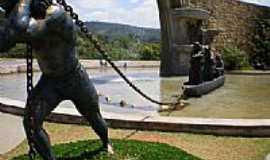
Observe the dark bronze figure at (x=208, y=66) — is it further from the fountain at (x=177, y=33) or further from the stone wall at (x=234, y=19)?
the stone wall at (x=234, y=19)

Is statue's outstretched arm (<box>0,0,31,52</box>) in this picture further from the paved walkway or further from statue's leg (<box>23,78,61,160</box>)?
the paved walkway

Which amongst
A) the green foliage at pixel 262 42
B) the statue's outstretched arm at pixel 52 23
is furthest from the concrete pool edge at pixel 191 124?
the green foliage at pixel 262 42

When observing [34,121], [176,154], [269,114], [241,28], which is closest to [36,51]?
[34,121]

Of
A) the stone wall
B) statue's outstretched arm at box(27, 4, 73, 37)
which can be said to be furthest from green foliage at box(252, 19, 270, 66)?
statue's outstretched arm at box(27, 4, 73, 37)

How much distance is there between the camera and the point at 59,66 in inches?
146

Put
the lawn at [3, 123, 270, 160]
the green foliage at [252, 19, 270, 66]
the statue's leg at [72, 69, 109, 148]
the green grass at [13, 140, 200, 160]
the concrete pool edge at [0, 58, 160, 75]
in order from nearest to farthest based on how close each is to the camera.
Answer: the statue's leg at [72, 69, 109, 148], the green grass at [13, 140, 200, 160], the lawn at [3, 123, 270, 160], the concrete pool edge at [0, 58, 160, 75], the green foliage at [252, 19, 270, 66]

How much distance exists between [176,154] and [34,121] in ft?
5.13

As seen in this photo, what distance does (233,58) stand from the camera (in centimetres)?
2280

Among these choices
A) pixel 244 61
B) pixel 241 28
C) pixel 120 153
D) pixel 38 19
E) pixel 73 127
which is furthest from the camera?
pixel 241 28

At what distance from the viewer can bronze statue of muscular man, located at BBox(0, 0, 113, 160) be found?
3.16 m

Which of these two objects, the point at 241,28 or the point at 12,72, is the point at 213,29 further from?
the point at 12,72

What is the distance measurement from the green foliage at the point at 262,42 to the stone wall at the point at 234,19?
0.99ft

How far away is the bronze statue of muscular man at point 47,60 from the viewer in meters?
3.16

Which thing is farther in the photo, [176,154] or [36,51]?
[176,154]
